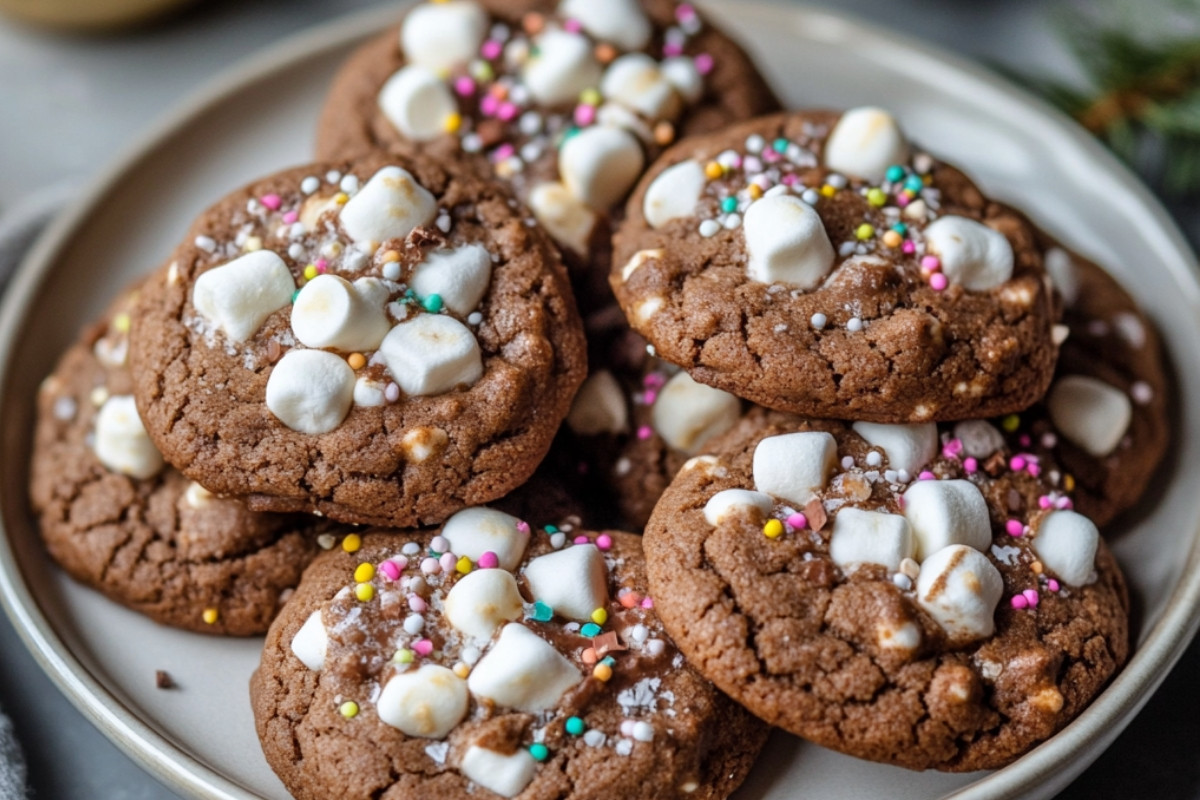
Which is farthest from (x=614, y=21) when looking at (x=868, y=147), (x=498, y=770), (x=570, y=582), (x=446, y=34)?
(x=498, y=770)

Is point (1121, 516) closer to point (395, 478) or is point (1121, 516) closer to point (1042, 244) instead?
point (1042, 244)

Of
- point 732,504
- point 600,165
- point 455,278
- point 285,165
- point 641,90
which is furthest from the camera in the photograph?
point 285,165

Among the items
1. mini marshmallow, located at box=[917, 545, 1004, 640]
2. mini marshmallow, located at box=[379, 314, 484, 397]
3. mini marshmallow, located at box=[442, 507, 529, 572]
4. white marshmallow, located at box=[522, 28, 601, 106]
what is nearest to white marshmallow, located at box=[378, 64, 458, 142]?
white marshmallow, located at box=[522, 28, 601, 106]

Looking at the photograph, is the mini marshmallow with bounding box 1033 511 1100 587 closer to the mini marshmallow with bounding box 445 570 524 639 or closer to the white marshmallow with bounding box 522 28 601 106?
the mini marshmallow with bounding box 445 570 524 639

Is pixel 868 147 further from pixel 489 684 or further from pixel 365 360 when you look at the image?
pixel 489 684

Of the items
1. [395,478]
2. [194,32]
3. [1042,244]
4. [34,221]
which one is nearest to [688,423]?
[395,478]

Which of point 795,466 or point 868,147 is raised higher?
point 868,147
